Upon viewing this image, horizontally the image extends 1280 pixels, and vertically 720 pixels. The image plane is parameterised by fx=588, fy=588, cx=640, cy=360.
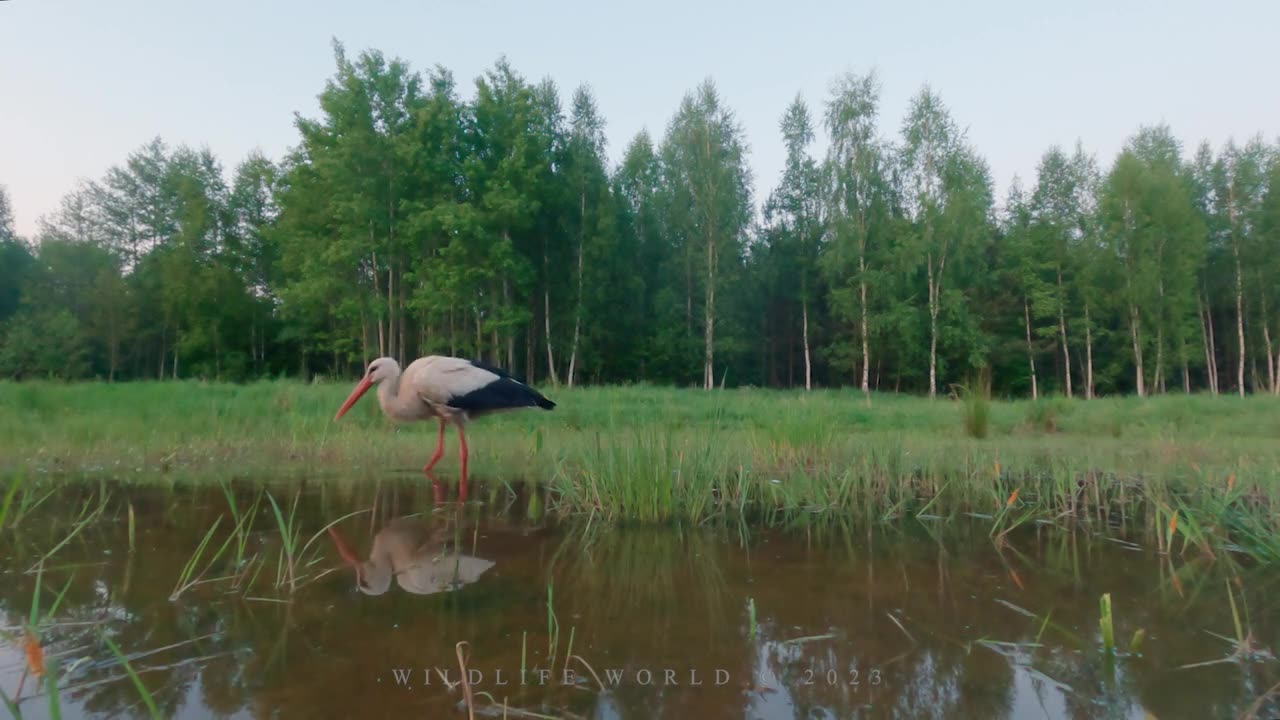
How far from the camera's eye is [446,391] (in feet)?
17.8

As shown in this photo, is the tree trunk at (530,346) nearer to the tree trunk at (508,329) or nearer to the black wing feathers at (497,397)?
the tree trunk at (508,329)

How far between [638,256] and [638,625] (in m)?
30.6

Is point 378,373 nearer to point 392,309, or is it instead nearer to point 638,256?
point 392,309

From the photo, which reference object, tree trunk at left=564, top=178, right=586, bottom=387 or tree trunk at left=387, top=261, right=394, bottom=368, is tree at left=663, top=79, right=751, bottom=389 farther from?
tree trunk at left=387, top=261, right=394, bottom=368

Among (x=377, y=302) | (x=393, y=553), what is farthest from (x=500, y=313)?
(x=393, y=553)

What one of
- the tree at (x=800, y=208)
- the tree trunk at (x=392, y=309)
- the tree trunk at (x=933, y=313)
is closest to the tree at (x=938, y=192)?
the tree trunk at (x=933, y=313)

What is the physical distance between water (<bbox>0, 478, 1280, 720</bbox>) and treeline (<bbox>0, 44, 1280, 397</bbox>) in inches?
697

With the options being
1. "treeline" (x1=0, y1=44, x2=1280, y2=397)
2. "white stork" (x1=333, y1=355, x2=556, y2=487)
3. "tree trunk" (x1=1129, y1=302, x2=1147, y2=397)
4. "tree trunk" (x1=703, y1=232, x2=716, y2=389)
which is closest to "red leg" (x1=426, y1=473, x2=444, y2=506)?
"white stork" (x1=333, y1=355, x2=556, y2=487)

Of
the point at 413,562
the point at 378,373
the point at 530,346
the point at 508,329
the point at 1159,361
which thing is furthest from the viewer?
the point at 530,346

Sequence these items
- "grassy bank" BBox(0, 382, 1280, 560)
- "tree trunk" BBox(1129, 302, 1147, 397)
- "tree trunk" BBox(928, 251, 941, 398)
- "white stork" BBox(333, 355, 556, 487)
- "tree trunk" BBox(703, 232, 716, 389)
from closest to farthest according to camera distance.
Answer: "grassy bank" BBox(0, 382, 1280, 560) < "white stork" BBox(333, 355, 556, 487) < "tree trunk" BBox(928, 251, 941, 398) < "tree trunk" BBox(703, 232, 716, 389) < "tree trunk" BBox(1129, 302, 1147, 397)

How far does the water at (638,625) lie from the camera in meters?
1.51

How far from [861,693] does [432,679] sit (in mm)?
1148

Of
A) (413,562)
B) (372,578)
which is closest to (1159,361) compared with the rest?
(413,562)

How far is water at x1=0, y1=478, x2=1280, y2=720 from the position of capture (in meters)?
1.51
